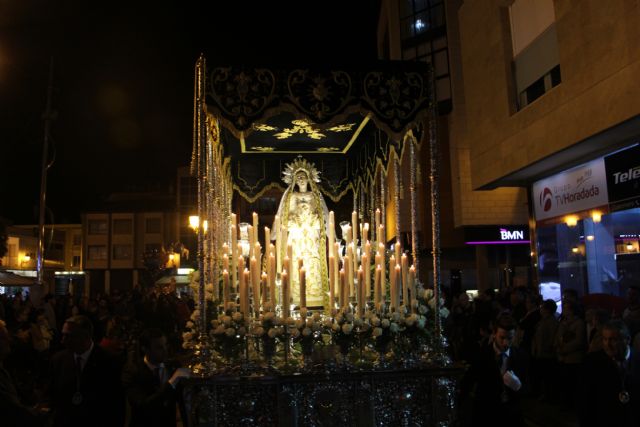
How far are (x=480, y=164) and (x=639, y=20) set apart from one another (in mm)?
6059

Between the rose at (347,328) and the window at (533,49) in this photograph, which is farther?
the window at (533,49)

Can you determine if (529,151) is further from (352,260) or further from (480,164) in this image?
(352,260)

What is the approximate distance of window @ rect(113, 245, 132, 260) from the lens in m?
48.2

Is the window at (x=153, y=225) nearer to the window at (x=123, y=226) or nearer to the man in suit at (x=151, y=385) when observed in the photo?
the window at (x=123, y=226)

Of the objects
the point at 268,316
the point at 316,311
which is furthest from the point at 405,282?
the point at 268,316

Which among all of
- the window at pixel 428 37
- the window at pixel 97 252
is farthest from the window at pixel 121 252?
the window at pixel 428 37

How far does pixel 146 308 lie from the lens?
11.7 meters

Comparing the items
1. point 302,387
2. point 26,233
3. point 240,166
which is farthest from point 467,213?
point 26,233

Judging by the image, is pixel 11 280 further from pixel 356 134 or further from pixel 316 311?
pixel 316 311

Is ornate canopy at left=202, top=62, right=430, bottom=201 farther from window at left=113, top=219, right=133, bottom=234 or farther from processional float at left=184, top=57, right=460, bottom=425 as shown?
window at left=113, top=219, right=133, bottom=234

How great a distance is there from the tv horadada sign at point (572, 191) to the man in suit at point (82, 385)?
940 cm

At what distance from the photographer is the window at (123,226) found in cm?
4844

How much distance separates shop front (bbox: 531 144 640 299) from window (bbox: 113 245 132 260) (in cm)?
4096

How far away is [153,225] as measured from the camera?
48719mm
